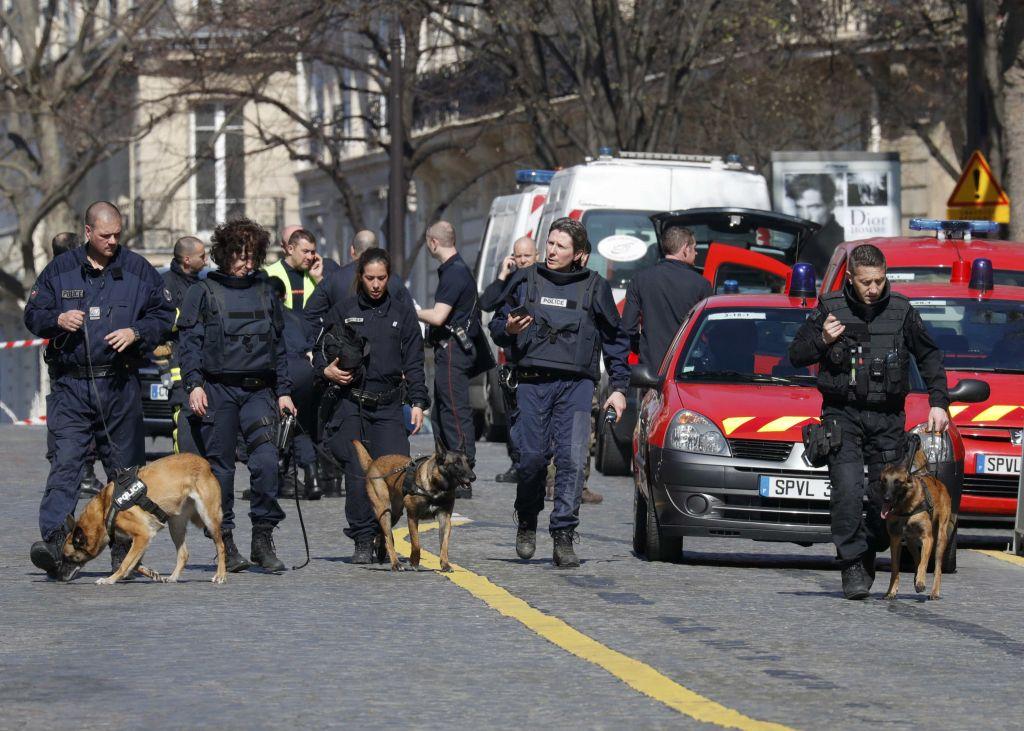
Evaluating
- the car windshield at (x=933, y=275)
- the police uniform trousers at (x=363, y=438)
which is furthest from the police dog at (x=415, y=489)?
the car windshield at (x=933, y=275)

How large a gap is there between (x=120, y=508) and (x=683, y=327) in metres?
3.91

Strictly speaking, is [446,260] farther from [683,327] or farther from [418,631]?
[418,631]

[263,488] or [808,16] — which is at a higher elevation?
[808,16]

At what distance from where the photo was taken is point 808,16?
3397 cm

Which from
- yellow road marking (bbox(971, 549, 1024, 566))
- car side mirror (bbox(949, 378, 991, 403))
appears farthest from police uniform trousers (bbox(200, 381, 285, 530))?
yellow road marking (bbox(971, 549, 1024, 566))

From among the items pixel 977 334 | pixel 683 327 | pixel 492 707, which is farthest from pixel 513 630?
pixel 977 334

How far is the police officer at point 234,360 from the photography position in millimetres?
11367

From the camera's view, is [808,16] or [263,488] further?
[808,16]

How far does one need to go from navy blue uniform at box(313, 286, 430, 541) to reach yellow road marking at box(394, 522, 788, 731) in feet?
2.07

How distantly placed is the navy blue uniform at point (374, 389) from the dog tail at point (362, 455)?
34 millimetres

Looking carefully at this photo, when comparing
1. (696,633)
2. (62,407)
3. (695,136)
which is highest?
(695,136)

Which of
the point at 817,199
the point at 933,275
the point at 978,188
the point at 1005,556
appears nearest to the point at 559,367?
the point at 1005,556

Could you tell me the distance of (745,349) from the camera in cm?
1316

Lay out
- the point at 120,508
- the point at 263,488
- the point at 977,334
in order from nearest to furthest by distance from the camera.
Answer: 1. the point at 120,508
2. the point at 263,488
3. the point at 977,334
